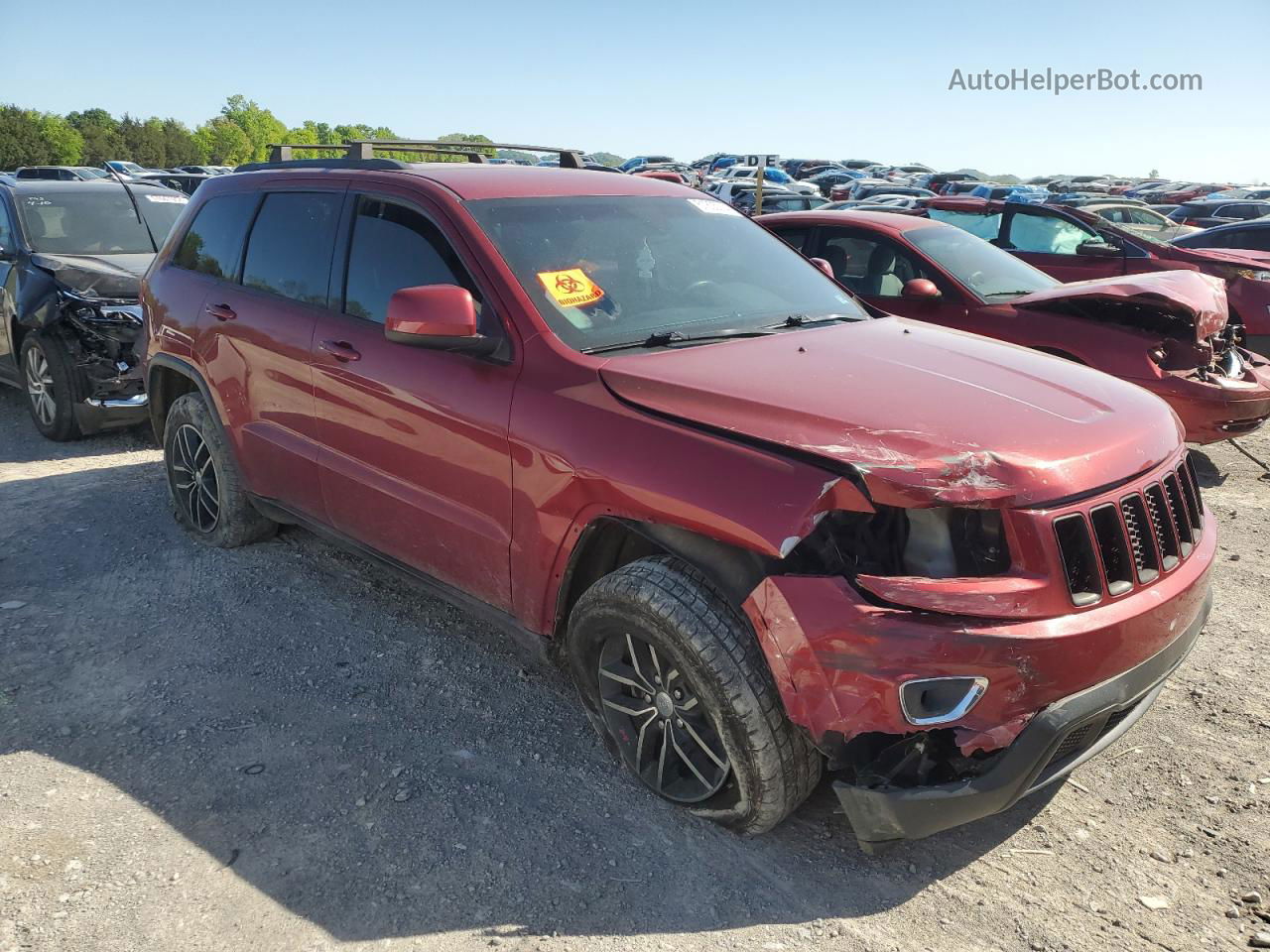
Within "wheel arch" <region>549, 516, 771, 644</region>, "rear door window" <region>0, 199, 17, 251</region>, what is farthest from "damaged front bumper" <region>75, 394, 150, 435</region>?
"wheel arch" <region>549, 516, 771, 644</region>

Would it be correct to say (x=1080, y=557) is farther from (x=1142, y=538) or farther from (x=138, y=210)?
(x=138, y=210)

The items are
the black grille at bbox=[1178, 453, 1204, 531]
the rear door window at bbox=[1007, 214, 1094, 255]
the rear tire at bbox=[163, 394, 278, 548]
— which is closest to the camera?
the black grille at bbox=[1178, 453, 1204, 531]

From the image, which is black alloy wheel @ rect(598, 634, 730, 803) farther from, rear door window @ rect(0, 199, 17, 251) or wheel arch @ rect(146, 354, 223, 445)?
rear door window @ rect(0, 199, 17, 251)

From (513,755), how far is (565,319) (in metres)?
1.47

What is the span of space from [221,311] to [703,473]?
294 centimetres

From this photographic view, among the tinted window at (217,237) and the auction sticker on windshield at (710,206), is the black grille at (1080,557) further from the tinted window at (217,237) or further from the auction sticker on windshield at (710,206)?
the tinted window at (217,237)

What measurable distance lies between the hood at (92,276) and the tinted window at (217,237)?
81.1 inches

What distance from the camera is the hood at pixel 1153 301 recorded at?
583cm

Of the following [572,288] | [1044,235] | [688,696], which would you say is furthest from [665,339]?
[1044,235]

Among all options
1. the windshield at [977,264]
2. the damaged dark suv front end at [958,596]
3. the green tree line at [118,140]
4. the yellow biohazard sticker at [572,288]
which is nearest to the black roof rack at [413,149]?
the yellow biohazard sticker at [572,288]

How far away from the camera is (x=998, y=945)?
2471 millimetres

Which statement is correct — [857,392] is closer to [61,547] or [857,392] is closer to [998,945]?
[998,945]

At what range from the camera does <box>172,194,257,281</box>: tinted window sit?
4.61 metres

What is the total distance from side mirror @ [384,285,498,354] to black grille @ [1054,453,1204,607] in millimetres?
1802
